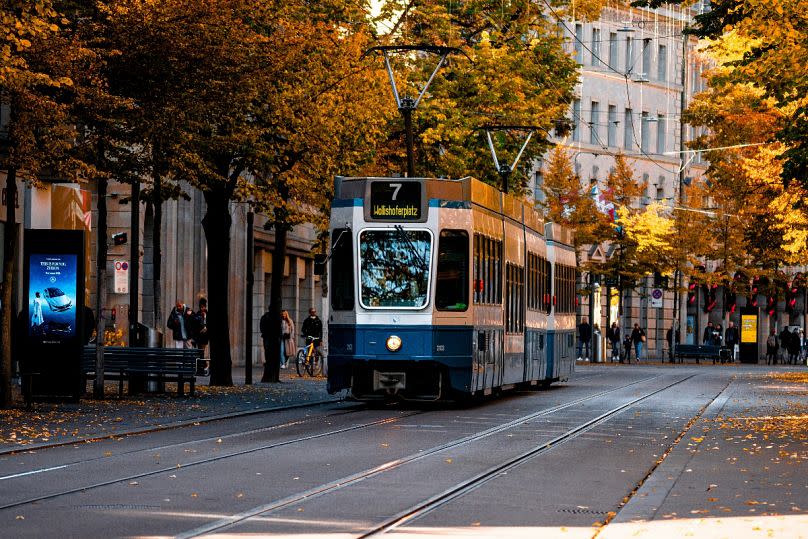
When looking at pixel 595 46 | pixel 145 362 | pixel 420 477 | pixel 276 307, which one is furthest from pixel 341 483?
pixel 595 46

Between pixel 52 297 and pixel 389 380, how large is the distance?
499 cm

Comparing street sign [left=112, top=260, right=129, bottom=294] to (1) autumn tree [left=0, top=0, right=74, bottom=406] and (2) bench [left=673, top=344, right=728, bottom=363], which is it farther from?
(2) bench [left=673, top=344, right=728, bottom=363]

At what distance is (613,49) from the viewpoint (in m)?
96.1

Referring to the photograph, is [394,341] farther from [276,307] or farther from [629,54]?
[629,54]

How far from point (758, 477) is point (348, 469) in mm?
3488

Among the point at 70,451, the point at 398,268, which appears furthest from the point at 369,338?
the point at 70,451

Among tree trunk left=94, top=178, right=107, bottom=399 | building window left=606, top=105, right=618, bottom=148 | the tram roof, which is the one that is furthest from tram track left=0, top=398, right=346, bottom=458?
building window left=606, top=105, right=618, bottom=148

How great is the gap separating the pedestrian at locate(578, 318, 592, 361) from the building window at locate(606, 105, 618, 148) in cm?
1807

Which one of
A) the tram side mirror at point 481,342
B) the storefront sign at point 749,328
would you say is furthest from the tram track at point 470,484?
the storefront sign at point 749,328

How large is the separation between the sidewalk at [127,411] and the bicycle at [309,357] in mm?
10036

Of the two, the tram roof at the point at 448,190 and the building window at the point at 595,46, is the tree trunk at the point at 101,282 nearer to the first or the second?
the tram roof at the point at 448,190

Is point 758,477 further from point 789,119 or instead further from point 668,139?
point 668,139

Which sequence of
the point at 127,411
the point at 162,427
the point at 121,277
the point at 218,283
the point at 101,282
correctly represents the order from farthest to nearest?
the point at 121,277 < the point at 218,283 < the point at 101,282 < the point at 127,411 < the point at 162,427

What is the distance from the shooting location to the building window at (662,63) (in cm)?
9969
